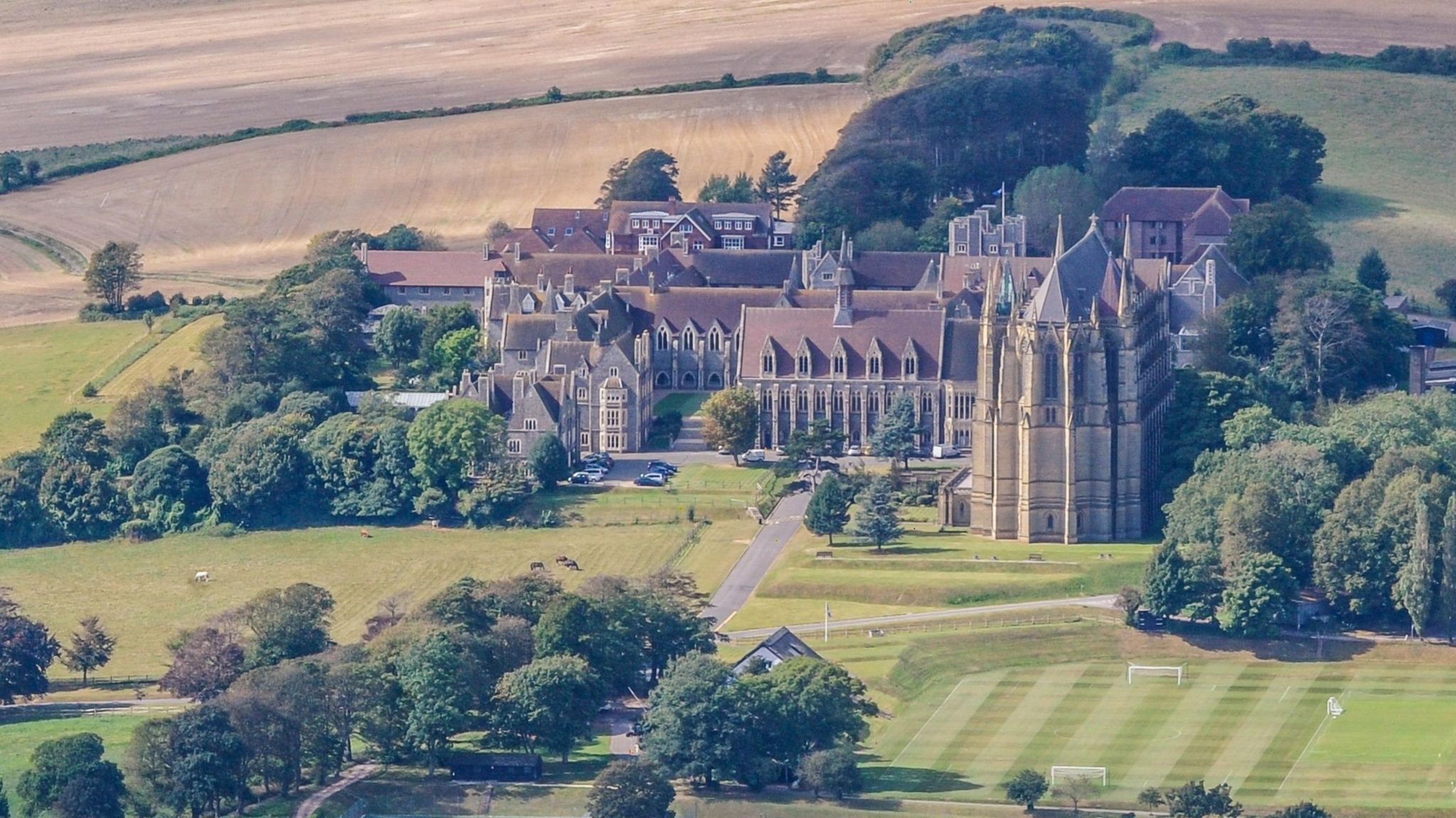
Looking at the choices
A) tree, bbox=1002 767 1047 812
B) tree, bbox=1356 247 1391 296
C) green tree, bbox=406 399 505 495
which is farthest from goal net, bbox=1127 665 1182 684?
tree, bbox=1356 247 1391 296

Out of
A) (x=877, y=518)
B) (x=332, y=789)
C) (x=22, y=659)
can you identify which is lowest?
(x=332, y=789)

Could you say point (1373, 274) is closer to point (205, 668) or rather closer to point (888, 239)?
point (888, 239)

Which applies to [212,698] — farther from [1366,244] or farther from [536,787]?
[1366,244]

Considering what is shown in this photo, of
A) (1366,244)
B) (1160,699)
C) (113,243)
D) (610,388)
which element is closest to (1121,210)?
(1366,244)

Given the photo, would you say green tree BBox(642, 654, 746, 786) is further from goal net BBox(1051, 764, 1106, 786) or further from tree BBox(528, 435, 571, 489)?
tree BBox(528, 435, 571, 489)

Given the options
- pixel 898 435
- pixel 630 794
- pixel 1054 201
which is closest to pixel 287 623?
pixel 630 794

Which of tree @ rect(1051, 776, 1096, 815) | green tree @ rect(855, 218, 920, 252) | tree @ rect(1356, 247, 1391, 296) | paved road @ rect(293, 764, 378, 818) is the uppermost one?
green tree @ rect(855, 218, 920, 252)
